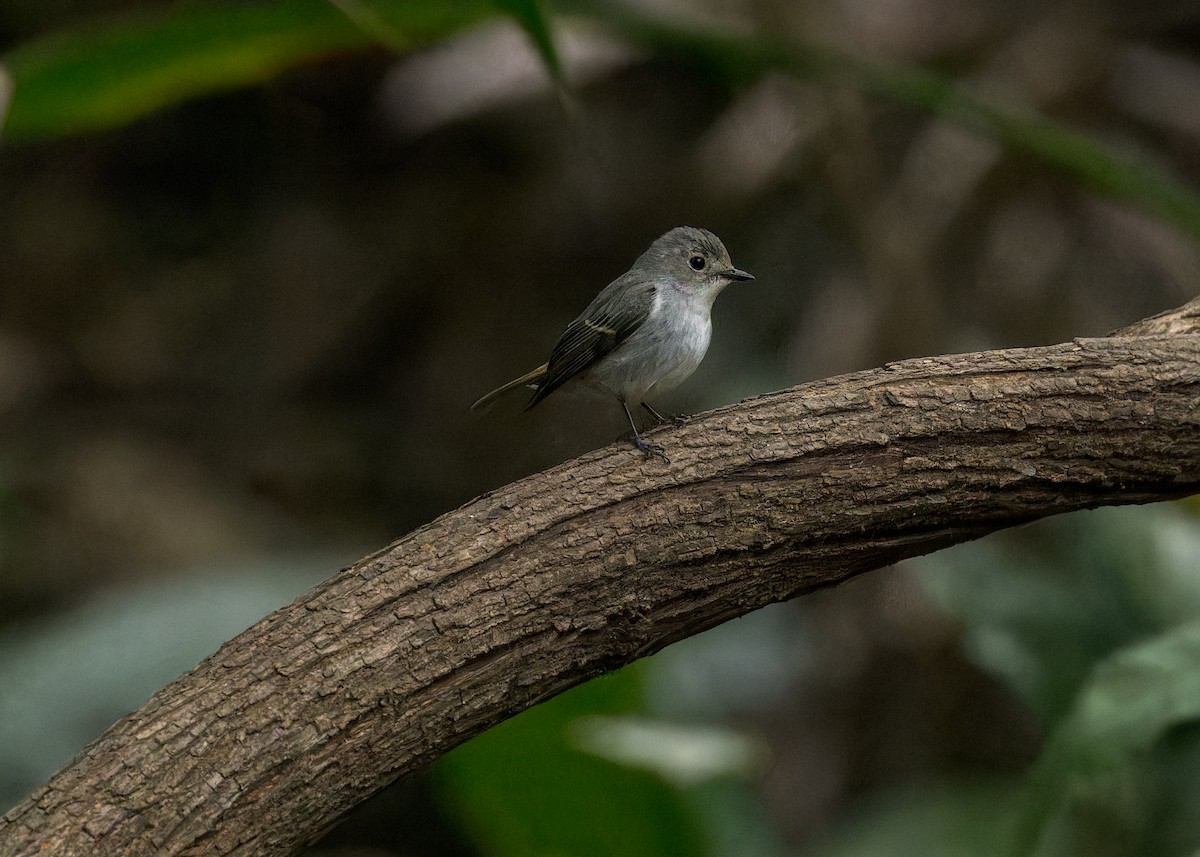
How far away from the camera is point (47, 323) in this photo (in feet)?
22.9

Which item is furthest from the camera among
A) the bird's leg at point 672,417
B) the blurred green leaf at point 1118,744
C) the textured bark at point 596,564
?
the blurred green leaf at point 1118,744

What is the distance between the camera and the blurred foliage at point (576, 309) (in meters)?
3.47

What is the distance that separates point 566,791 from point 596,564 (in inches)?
42.7

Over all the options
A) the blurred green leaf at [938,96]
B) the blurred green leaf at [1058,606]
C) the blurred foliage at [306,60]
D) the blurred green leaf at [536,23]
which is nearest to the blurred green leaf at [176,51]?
the blurred foliage at [306,60]

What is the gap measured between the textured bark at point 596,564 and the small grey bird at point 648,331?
51 cm

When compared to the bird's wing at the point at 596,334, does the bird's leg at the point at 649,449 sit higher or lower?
lower

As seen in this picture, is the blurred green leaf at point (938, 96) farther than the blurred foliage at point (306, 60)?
Yes

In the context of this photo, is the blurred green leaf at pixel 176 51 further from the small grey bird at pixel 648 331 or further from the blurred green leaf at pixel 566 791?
the blurred green leaf at pixel 566 791

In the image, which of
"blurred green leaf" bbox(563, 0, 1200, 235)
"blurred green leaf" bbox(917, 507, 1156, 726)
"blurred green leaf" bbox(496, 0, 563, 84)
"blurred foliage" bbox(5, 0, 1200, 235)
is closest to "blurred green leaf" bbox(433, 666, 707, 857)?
"blurred green leaf" bbox(917, 507, 1156, 726)

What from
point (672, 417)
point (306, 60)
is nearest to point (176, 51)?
point (306, 60)

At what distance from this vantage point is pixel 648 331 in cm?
325

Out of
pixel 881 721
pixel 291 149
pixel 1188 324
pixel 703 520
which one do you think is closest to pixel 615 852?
pixel 703 520

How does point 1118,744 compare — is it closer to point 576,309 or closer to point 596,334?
point 596,334

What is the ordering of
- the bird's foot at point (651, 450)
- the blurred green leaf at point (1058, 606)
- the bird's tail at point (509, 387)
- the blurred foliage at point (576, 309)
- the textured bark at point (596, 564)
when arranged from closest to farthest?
the textured bark at point (596, 564) < the bird's foot at point (651, 450) < the bird's tail at point (509, 387) < the blurred foliage at point (576, 309) < the blurred green leaf at point (1058, 606)
